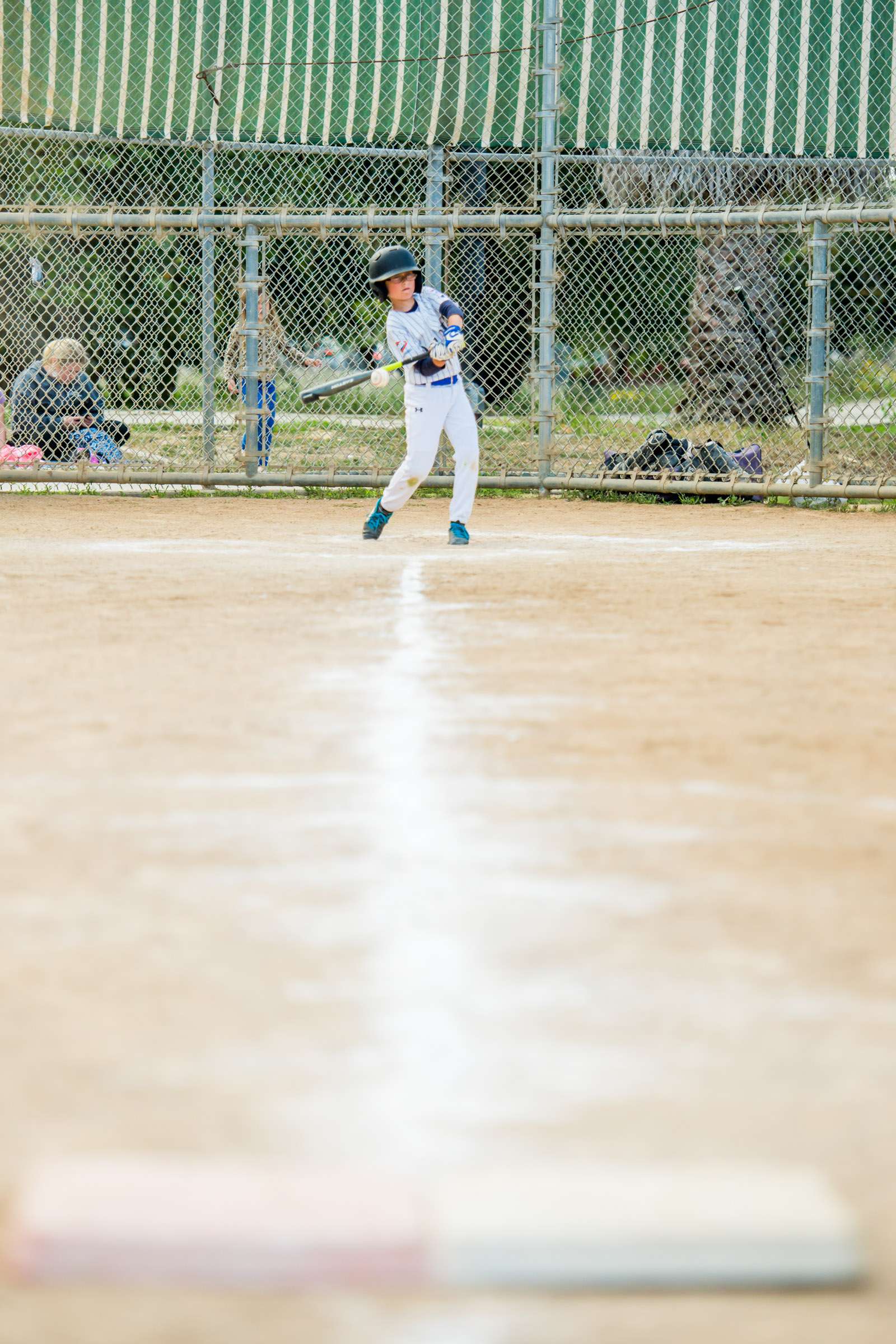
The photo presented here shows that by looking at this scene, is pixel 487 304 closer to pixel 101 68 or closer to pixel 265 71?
pixel 265 71

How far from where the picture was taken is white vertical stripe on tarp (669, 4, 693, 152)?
1244cm

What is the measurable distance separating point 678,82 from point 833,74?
0.99m

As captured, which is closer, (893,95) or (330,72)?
(893,95)

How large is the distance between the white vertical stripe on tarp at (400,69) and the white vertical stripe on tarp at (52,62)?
2.42 m

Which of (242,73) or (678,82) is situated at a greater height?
(242,73)

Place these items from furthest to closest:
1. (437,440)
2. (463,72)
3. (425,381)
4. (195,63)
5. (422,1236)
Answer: (195,63) < (463,72) < (437,440) < (425,381) < (422,1236)

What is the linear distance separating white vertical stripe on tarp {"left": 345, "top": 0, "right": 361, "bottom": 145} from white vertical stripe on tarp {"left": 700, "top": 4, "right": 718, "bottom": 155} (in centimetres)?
240

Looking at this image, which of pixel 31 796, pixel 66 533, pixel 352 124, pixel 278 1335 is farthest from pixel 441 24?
pixel 278 1335

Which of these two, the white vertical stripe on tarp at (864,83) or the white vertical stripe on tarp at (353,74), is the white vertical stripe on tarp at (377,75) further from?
the white vertical stripe on tarp at (864,83)

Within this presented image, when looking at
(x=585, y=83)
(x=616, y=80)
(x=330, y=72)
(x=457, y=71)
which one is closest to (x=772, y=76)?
(x=616, y=80)

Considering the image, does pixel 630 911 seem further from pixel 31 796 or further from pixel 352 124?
pixel 352 124

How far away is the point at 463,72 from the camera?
13.1 meters

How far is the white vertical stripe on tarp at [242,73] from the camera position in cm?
1352

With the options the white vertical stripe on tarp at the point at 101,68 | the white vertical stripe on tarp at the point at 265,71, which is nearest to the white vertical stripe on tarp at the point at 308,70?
the white vertical stripe on tarp at the point at 265,71
